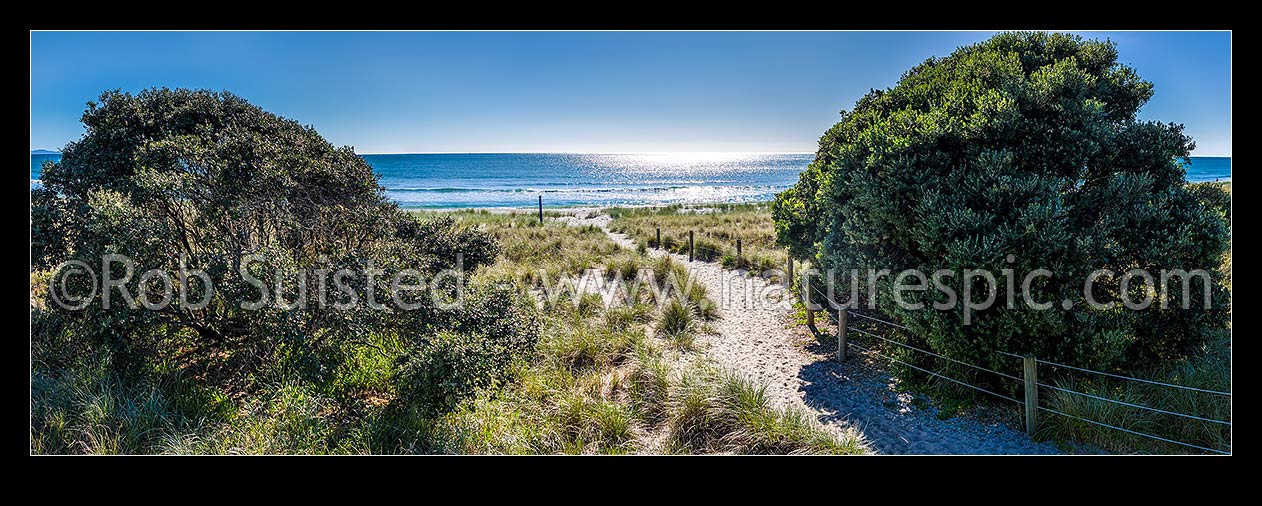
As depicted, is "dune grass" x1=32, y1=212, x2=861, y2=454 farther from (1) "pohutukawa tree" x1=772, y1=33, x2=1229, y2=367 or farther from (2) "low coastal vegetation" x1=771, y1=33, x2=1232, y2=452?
(1) "pohutukawa tree" x1=772, y1=33, x2=1229, y2=367

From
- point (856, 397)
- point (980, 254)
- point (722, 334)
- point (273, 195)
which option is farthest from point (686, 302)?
point (273, 195)

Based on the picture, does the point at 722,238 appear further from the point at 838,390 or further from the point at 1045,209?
the point at 1045,209

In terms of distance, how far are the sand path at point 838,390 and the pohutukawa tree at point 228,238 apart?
10.7 ft

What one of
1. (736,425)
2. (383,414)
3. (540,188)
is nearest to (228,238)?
(383,414)

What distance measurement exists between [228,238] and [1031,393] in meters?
7.53

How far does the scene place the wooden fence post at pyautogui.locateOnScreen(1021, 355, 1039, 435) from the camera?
4.39 metres

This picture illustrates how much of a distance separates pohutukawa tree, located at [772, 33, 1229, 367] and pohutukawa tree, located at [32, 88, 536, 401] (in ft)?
13.5

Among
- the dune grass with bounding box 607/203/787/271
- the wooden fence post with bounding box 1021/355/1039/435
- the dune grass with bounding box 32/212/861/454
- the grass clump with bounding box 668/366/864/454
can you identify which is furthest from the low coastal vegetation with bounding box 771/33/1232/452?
the dune grass with bounding box 607/203/787/271

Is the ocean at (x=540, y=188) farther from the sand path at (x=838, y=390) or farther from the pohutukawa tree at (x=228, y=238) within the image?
the sand path at (x=838, y=390)

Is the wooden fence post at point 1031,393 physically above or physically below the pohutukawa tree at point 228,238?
below

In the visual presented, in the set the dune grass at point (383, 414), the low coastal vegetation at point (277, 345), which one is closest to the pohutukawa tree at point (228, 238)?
the low coastal vegetation at point (277, 345)

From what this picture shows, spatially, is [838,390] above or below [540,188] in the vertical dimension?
below

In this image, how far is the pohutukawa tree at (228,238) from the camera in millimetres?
4262

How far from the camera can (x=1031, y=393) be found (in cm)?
445
